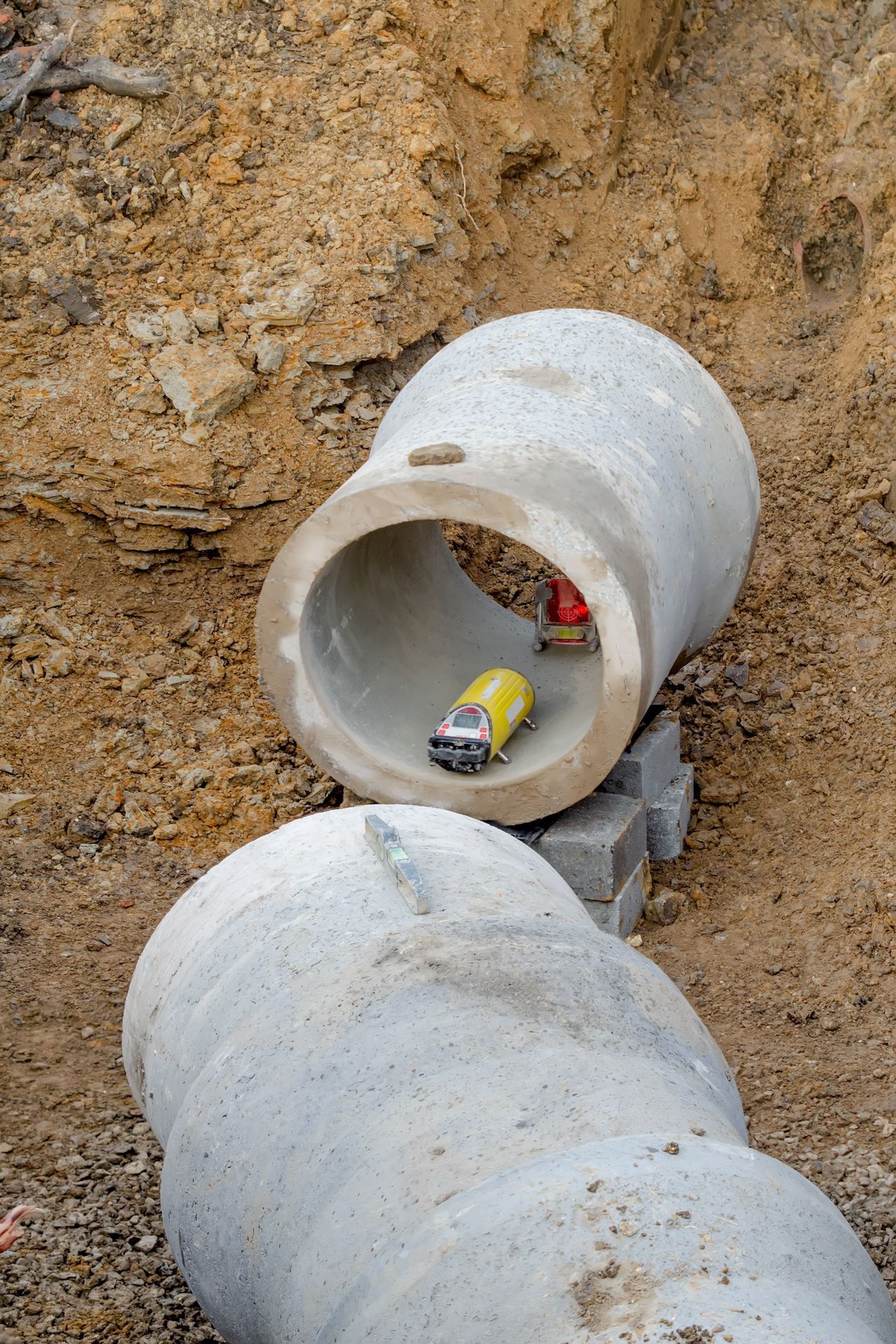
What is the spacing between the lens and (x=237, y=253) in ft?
21.8

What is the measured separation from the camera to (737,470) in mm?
5227

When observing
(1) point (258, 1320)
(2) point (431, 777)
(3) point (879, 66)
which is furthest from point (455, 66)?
(1) point (258, 1320)

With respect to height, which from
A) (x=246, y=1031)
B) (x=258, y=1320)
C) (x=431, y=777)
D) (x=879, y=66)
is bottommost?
(x=431, y=777)

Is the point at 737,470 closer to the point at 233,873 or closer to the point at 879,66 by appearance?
the point at 233,873

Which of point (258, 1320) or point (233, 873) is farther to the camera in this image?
point (233, 873)

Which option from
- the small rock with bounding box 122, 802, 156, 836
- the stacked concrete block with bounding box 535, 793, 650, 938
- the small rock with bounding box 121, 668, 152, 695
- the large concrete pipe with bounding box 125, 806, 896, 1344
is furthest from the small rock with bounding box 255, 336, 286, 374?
the large concrete pipe with bounding box 125, 806, 896, 1344

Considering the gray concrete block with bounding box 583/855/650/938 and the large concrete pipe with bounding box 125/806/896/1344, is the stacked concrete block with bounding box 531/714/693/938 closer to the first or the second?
the gray concrete block with bounding box 583/855/650/938

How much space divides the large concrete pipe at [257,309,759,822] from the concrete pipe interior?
0.01 meters

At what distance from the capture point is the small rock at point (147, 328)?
636 cm

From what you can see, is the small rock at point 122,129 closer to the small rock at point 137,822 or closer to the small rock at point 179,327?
the small rock at point 179,327

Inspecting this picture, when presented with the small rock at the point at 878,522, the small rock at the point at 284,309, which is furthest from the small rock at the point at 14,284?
the small rock at the point at 878,522

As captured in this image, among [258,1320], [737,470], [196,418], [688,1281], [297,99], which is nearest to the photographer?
[688,1281]

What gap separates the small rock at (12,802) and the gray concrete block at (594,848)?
2249 mm

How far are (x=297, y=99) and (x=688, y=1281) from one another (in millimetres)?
6636
